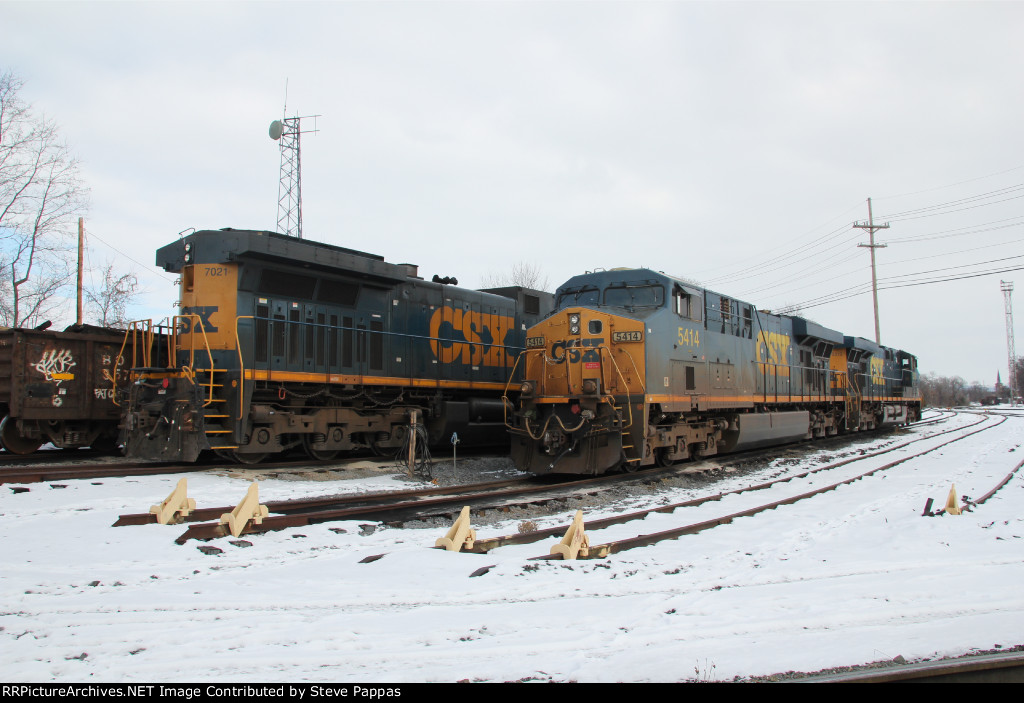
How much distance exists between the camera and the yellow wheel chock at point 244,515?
19.3ft

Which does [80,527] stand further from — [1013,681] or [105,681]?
[1013,681]

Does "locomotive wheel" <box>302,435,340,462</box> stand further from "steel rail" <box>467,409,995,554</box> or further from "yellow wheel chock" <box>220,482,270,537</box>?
"steel rail" <box>467,409,995,554</box>

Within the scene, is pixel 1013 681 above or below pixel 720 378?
below

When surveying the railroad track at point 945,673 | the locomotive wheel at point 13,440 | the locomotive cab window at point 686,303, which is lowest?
the railroad track at point 945,673

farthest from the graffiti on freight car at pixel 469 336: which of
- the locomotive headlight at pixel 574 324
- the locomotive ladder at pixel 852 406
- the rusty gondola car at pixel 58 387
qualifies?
the locomotive ladder at pixel 852 406

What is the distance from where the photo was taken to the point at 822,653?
142 inches

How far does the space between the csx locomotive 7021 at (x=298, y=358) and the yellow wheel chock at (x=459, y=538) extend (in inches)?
222

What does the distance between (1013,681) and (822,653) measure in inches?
36.0

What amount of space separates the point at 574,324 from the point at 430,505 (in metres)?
4.42

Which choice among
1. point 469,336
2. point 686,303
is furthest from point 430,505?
point 469,336

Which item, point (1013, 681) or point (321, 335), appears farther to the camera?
point (321, 335)

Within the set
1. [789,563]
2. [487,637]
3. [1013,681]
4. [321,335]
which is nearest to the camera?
[1013,681]

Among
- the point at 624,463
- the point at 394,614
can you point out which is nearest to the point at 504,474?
the point at 624,463

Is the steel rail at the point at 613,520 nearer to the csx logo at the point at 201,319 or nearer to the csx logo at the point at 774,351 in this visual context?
the csx logo at the point at 774,351
